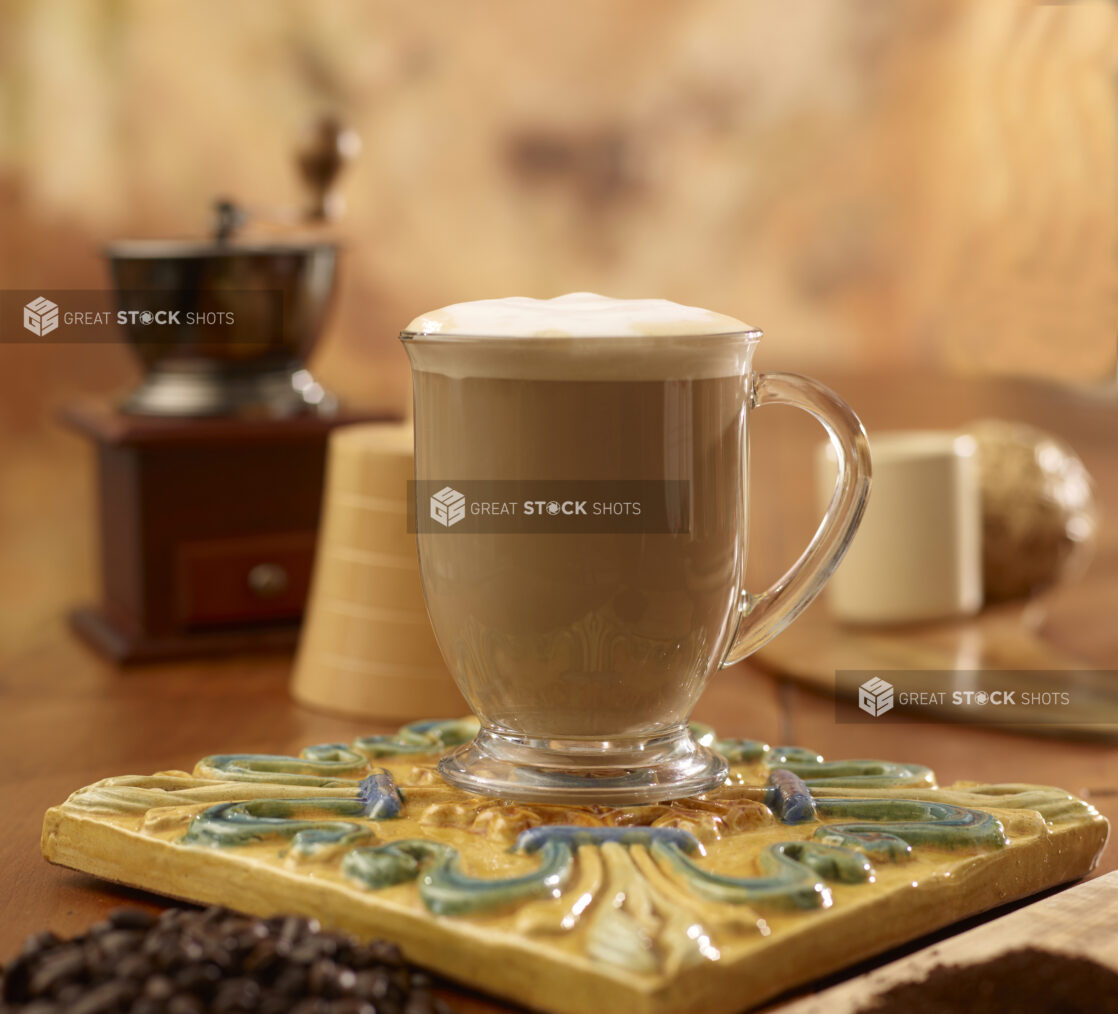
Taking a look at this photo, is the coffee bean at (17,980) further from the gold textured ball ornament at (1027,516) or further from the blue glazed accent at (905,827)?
the gold textured ball ornament at (1027,516)

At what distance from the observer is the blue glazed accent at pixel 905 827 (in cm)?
53

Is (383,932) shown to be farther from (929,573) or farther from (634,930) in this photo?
(929,573)

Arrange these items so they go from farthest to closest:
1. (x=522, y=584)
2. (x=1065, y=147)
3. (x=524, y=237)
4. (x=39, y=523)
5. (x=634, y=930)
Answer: (x=524, y=237), (x=39, y=523), (x=1065, y=147), (x=522, y=584), (x=634, y=930)

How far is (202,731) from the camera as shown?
0.85 metres

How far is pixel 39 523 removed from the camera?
1.39 m

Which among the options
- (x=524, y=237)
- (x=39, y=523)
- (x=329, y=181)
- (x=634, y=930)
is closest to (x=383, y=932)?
(x=634, y=930)

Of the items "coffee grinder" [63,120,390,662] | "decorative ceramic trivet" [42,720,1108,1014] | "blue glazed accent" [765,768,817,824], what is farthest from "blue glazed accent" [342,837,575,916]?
"coffee grinder" [63,120,390,662]

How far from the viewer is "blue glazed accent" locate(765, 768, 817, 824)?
563 millimetres

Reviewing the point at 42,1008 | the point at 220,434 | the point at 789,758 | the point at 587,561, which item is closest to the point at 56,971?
the point at 42,1008

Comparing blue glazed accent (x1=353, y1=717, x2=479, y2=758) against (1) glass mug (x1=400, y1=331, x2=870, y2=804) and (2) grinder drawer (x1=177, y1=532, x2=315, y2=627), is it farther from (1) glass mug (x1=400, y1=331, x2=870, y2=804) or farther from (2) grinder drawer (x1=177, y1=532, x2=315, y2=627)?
(2) grinder drawer (x1=177, y1=532, x2=315, y2=627)

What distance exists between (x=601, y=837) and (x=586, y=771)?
51mm

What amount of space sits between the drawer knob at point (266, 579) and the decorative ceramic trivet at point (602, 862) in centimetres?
45

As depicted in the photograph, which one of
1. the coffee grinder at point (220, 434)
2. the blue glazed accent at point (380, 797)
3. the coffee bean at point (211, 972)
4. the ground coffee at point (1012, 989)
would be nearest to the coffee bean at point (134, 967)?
the coffee bean at point (211, 972)

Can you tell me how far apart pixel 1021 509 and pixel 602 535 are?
26.7 inches
